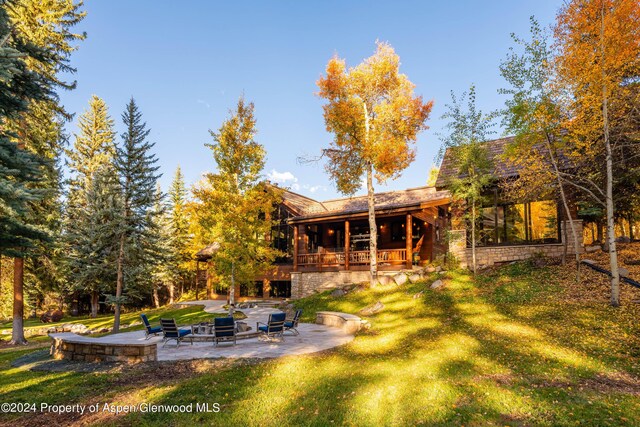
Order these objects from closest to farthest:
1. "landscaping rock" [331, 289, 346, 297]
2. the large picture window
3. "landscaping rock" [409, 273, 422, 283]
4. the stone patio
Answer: the stone patio
"landscaping rock" [409, 273, 422, 283]
the large picture window
"landscaping rock" [331, 289, 346, 297]

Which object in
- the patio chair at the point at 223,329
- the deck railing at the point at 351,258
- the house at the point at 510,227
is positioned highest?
the house at the point at 510,227

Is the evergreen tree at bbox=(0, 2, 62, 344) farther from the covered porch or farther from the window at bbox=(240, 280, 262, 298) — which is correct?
the window at bbox=(240, 280, 262, 298)

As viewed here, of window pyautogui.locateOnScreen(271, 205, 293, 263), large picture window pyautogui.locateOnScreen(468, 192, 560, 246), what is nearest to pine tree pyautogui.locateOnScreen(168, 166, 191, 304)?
window pyautogui.locateOnScreen(271, 205, 293, 263)

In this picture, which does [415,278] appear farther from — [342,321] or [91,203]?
[91,203]

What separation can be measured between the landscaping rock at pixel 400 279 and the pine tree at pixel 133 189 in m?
13.9

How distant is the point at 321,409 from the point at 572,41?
1533cm

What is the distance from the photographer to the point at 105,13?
49.5ft

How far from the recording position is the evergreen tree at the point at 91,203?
18.6m

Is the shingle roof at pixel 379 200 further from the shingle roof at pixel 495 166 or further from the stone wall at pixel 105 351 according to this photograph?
the stone wall at pixel 105 351

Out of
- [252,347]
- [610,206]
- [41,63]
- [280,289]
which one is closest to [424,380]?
[252,347]

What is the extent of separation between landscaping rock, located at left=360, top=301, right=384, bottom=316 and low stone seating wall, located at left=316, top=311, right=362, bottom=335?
117 centimetres

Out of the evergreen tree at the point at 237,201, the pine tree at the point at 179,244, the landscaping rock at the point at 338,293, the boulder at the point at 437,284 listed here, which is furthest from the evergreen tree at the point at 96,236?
the boulder at the point at 437,284

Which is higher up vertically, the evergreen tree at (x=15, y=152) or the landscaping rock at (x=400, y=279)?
the evergreen tree at (x=15, y=152)

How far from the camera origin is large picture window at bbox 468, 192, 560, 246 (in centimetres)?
1909
